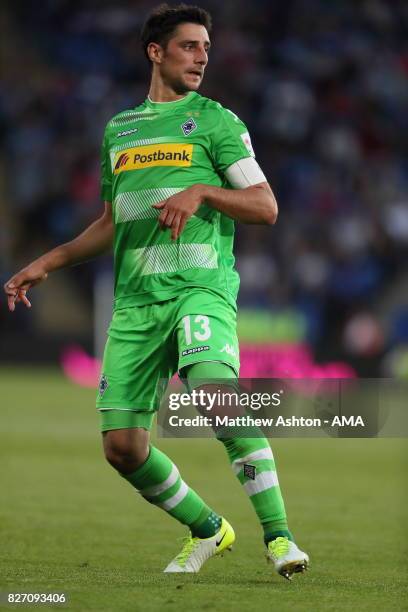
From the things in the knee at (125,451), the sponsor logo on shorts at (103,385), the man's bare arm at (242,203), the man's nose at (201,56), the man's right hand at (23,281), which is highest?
the man's nose at (201,56)

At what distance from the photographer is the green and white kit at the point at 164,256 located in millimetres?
5184

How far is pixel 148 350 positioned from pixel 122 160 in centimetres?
80

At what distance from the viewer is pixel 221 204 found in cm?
498

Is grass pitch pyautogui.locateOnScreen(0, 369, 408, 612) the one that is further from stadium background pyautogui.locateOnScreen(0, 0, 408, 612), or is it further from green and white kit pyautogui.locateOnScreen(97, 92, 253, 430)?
green and white kit pyautogui.locateOnScreen(97, 92, 253, 430)

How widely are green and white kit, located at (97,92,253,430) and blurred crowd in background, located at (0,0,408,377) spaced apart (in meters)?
12.7

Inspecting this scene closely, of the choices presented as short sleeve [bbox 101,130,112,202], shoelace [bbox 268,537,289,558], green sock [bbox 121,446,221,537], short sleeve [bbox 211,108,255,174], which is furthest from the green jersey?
shoelace [bbox 268,537,289,558]

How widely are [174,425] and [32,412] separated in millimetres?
9080

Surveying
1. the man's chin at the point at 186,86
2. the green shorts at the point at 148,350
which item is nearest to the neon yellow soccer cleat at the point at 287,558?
the green shorts at the point at 148,350

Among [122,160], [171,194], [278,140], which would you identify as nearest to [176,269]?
[171,194]

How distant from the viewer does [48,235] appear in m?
20.4

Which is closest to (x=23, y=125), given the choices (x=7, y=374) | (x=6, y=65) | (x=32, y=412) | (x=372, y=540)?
(x=6, y=65)

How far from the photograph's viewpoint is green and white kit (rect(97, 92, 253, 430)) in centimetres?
518

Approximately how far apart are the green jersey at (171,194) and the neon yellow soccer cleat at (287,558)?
39.4 inches

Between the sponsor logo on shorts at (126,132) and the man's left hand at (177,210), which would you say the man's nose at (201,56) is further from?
the man's left hand at (177,210)
